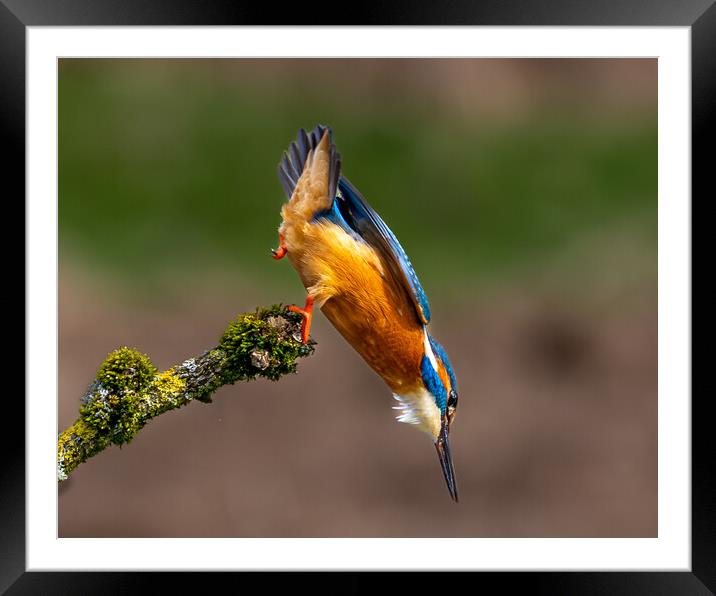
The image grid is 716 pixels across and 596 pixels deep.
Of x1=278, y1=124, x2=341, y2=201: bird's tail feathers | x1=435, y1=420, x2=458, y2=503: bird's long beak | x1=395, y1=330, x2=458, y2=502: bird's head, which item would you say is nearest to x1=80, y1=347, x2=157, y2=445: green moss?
x1=278, y1=124, x2=341, y2=201: bird's tail feathers

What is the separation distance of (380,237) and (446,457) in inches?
35.0

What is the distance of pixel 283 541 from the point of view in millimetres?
2764

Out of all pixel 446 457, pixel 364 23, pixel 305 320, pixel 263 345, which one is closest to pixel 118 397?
pixel 263 345

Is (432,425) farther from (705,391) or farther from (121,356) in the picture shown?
(121,356)

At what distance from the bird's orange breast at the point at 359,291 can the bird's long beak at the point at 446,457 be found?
0.81 ft

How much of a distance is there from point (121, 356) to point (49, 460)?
39 cm

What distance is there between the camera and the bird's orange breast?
2846mm

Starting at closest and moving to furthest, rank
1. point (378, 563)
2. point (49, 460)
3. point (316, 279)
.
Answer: point (49, 460)
point (378, 563)
point (316, 279)

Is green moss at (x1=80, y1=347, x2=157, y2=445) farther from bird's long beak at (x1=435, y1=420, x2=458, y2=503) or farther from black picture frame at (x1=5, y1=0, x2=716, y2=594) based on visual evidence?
bird's long beak at (x1=435, y1=420, x2=458, y2=503)

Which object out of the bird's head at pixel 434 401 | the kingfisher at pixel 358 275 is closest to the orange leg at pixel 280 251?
the kingfisher at pixel 358 275

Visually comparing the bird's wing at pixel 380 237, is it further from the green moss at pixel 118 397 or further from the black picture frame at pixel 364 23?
the green moss at pixel 118 397

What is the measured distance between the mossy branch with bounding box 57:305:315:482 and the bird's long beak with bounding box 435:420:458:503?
2.29 feet

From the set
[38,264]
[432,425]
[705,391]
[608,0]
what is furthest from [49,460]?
[608,0]

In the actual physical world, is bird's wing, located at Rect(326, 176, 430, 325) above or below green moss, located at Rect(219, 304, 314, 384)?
above
